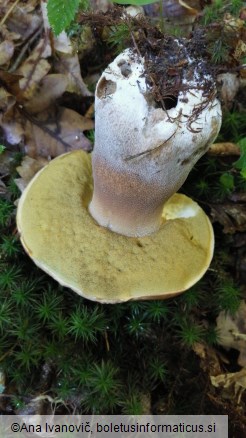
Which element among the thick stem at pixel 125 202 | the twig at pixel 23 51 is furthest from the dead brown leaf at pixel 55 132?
the thick stem at pixel 125 202

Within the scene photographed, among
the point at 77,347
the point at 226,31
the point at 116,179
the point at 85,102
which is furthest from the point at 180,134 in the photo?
the point at 85,102

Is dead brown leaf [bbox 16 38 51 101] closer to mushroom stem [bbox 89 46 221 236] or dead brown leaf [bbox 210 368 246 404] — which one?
mushroom stem [bbox 89 46 221 236]

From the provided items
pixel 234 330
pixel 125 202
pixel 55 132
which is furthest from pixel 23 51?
Result: pixel 234 330

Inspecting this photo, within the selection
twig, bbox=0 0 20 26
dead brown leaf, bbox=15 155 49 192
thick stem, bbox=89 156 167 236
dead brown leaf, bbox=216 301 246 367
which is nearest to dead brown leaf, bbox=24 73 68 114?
dead brown leaf, bbox=15 155 49 192

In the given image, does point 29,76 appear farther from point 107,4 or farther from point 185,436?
point 185,436

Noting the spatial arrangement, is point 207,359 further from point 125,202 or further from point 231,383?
point 125,202

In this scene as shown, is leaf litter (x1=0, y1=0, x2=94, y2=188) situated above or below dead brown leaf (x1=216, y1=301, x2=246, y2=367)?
above
